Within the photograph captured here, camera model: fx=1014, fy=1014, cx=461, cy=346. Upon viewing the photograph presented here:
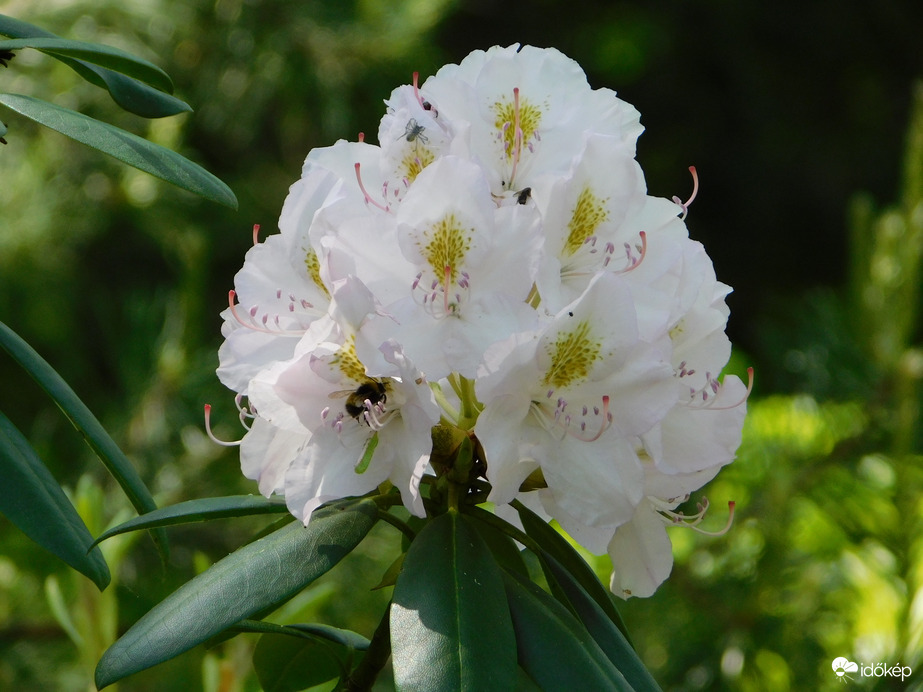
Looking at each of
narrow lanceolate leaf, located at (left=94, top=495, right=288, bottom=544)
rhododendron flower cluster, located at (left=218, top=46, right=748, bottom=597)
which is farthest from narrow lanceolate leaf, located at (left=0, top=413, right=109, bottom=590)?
rhododendron flower cluster, located at (left=218, top=46, right=748, bottom=597)

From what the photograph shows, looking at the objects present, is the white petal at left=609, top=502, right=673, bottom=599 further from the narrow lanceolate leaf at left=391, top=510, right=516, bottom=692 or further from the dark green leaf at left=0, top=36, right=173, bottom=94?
the dark green leaf at left=0, top=36, right=173, bottom=94

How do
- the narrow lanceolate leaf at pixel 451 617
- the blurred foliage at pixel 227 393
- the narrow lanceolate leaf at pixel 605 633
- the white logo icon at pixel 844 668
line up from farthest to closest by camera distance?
the blurred foliage at pixel 227 393 < the white logo icon at pixel 844 668 < the narrow lanceolate leaf at pixel 605 633 < the narrow lanceolate leaf at pixel 451 617

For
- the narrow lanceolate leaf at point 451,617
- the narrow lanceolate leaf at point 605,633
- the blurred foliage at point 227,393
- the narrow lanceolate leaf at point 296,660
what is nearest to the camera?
the narrow lanceolate leaf at point 451,617

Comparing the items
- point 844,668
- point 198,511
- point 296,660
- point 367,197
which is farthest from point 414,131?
point 844,668

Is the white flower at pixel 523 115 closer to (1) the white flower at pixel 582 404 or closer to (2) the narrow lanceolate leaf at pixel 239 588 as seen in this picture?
(1) the white flower at pixel 582 404

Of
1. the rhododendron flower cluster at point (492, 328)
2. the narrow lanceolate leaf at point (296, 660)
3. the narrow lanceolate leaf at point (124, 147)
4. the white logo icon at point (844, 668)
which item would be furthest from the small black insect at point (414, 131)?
the white logo icon at point (844, 668)

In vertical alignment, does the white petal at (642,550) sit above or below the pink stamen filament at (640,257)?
below
